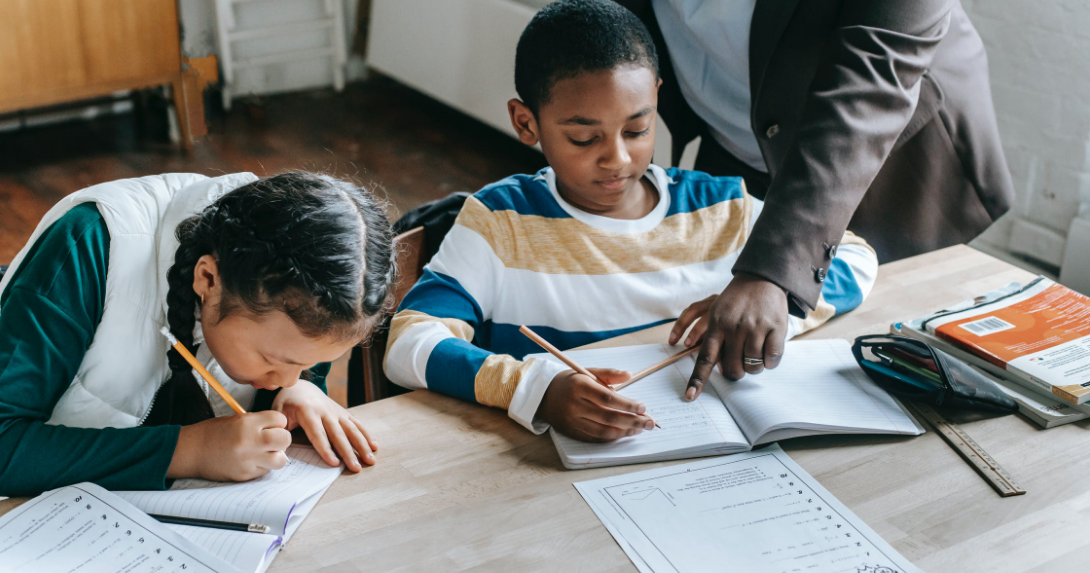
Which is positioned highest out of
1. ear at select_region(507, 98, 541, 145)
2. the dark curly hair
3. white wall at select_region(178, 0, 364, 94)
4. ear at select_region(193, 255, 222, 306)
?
the dark curly hair

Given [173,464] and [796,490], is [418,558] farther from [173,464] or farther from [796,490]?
[796,490]

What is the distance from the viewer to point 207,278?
39.8 inches

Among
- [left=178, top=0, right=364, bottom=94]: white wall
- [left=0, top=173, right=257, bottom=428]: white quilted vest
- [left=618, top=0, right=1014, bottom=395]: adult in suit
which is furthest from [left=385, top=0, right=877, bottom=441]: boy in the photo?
[left=178, top=0, right=364, bottom=94]: white wall

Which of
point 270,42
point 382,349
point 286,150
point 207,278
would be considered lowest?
point 286,150

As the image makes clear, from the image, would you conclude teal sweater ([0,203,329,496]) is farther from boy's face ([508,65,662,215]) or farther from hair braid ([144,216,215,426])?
boy's face ([508,65,662,215])

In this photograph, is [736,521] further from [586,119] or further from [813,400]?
[586,119]

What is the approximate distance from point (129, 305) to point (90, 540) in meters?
0.29

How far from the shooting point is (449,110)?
4.73 meters

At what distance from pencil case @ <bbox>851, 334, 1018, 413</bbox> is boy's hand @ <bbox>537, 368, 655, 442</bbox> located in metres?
0.35

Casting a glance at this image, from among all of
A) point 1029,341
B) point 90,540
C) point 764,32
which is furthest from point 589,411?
point 764,32

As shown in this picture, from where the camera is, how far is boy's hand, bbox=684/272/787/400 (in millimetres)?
1189

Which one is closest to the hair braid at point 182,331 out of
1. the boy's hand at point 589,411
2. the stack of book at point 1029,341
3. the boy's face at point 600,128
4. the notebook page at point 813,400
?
the boy's hand at point 589,411

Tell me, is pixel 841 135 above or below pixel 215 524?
above

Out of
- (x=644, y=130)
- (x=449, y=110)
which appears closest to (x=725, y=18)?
(x=644, y=130)
